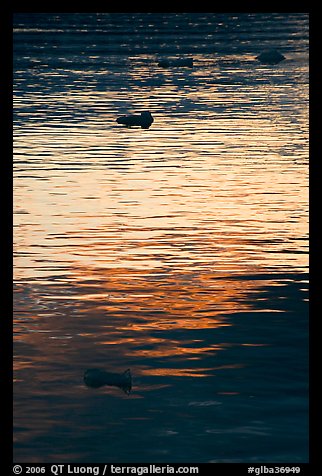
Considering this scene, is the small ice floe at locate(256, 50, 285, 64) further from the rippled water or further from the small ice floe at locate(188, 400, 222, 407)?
the small ice floe at locate(188, 400, 222, 407)

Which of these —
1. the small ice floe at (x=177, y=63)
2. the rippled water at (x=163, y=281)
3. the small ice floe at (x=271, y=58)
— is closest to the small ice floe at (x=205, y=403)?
the rippled water at (x=163, y=281)

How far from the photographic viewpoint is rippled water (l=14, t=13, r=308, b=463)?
12.7 metres

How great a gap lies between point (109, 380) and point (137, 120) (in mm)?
18604

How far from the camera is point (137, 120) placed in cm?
3184

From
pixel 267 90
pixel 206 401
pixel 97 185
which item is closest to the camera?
pixel 206 401

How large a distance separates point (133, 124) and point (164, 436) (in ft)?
65.8

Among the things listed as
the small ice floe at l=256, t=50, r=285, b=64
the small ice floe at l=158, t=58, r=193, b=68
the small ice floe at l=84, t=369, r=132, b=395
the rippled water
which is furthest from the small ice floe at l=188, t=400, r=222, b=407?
the small ice floe at l=256, t=50, r=285, b=64

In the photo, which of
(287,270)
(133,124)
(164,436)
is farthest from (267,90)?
(164,436)

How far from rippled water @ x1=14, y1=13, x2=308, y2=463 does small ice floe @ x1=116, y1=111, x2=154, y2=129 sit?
0.62 feet

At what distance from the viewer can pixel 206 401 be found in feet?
43.4

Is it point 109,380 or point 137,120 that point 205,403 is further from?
point 137,120

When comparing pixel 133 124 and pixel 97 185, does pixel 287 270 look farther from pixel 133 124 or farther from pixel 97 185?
pixel 133 124

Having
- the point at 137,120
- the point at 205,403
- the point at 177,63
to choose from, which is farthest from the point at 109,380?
the point at 177,63
